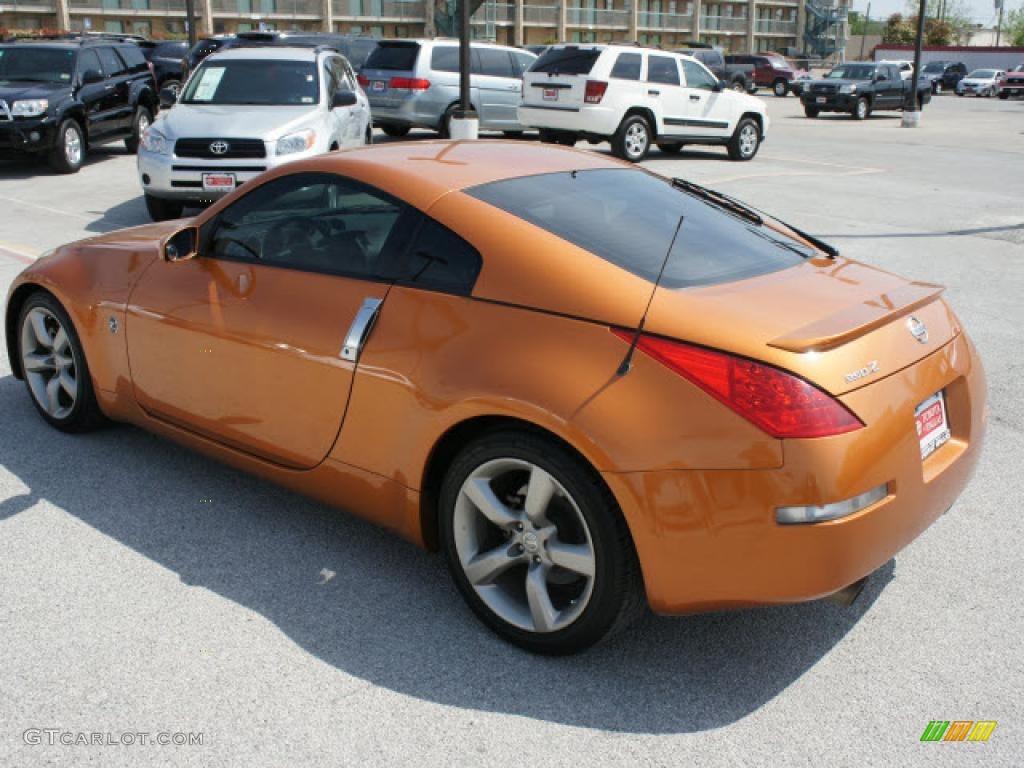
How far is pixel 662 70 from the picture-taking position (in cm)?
1775

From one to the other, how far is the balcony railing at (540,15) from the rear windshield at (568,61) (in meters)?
60.8

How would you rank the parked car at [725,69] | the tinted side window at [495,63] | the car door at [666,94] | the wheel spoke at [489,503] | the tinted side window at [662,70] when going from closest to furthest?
the wheel spoke at [489,503]
the car door at [666,94]
the tinted side window at [662,70]
the tinted side window at [495,63]
the parked car at [725,69]

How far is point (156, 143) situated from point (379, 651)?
864 cm

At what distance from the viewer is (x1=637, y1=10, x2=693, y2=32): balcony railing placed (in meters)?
80.9

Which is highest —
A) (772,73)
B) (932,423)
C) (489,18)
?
(489,18)

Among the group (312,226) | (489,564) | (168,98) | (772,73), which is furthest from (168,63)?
(772,73)

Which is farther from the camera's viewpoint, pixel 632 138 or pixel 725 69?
pixel 725 69

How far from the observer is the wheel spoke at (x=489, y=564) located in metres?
3.30

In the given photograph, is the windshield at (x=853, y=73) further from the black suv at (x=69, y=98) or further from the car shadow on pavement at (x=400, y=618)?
the car shadow on pavement at (x=400, y=618)

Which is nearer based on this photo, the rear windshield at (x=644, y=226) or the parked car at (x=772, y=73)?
the rear windshield at (x=644, y=226)

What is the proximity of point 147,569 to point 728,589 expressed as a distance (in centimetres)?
211

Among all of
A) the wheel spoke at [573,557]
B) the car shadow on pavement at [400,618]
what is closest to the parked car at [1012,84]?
the car shadow on pavement at [400,618]

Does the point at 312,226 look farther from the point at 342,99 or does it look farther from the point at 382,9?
the point at 382,9

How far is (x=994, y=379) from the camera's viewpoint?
239 inches
